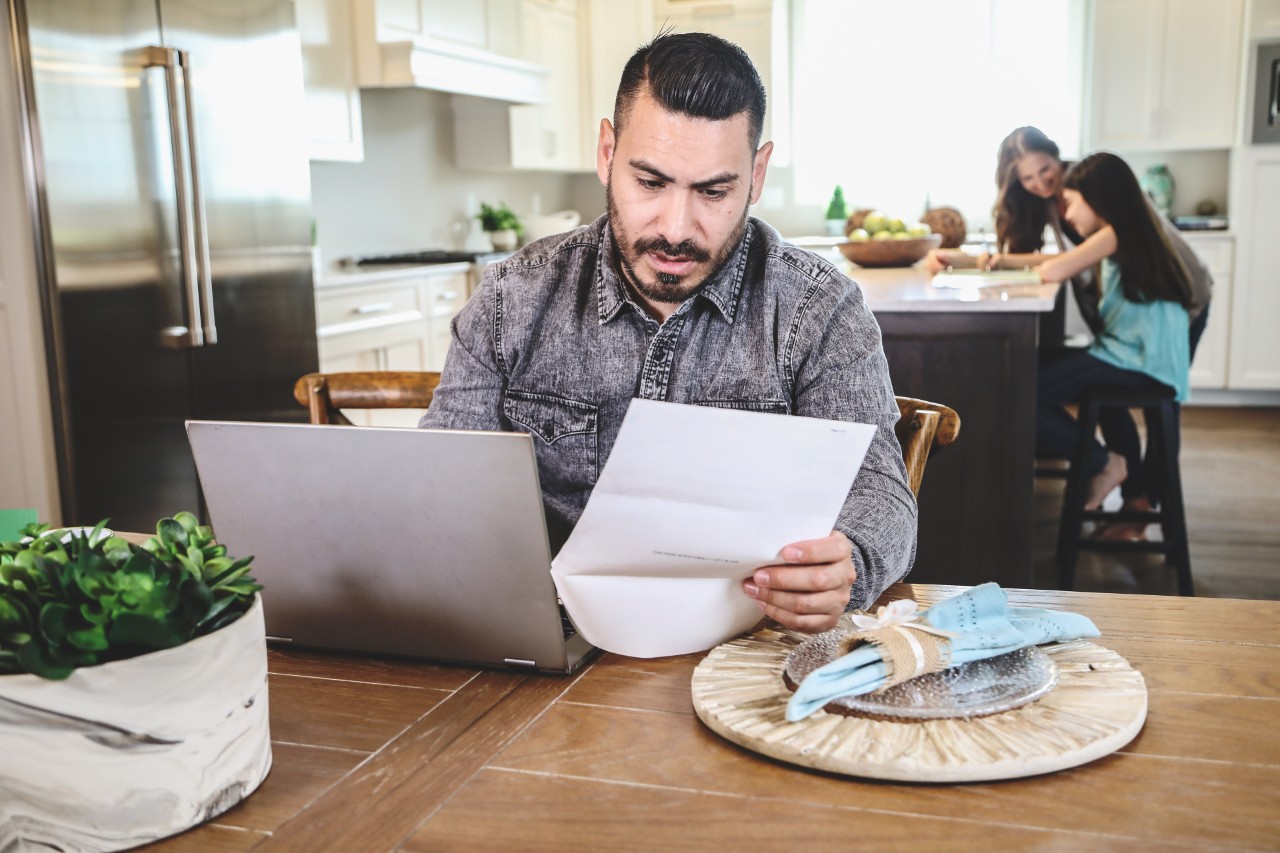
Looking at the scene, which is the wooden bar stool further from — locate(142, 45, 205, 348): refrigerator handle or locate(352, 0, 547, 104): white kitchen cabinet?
locate(352, 0, 547, 104): white kitchen cabinet

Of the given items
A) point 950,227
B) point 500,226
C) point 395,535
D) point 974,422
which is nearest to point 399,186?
point 500,226

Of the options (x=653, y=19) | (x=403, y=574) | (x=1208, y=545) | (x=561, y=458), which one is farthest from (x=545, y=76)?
(x=403, y=574)

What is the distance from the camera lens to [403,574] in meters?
0.90

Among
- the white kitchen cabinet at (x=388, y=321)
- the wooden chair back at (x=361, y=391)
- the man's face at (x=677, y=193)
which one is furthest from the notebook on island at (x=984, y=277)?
the man's face at (x=677, y=193)

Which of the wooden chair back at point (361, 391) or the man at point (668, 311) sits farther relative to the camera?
the wooden chair back at point (361, 391)

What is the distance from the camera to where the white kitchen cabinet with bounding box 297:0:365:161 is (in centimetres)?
381

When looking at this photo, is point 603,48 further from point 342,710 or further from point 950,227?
point 342,710

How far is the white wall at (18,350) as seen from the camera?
2.51 m

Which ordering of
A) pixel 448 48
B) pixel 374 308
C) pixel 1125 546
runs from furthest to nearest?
pixel 448 48, pixel 374 308, pixel 1125 546

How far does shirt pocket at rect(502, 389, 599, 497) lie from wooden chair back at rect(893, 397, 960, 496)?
1.20 ft

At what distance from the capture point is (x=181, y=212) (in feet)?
9.39

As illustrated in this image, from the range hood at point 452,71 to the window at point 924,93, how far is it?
1.94 metres

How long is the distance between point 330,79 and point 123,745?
3652 millimetres

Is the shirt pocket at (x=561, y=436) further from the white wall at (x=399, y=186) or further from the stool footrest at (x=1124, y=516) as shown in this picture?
the white wall at (x=399, y=186)
